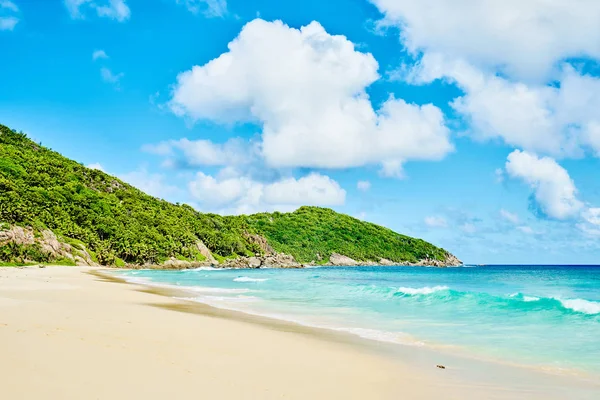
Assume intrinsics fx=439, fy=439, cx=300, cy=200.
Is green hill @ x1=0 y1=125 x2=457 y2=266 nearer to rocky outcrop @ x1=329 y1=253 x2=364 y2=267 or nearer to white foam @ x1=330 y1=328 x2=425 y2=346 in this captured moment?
rocky outcrop @ x1=329 y1=253 x2=364 y2=267

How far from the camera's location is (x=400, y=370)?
8.95m

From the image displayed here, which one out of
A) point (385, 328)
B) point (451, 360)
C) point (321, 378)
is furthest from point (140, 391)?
point (385, 328)

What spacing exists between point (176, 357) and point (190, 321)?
581 cm

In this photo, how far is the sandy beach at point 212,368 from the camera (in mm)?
5977

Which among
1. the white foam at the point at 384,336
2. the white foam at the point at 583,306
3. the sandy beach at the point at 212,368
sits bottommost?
the white foam at the point at 384,336

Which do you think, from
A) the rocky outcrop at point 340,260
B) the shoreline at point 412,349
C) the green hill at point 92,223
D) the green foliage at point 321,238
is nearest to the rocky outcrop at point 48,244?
the green hill at point 92,223

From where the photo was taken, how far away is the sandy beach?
5.98 meters

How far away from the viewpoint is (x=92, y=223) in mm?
86312

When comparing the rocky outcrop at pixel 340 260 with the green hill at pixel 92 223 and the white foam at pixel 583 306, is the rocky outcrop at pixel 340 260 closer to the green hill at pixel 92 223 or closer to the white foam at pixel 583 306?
the green hill at pixel 92 223

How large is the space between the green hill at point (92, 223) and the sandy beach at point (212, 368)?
1983 inches

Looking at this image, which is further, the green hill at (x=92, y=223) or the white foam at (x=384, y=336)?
the green hill at (x=92, y=223)

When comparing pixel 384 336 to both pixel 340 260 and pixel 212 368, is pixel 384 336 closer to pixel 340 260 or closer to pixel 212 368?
pixel 212 368

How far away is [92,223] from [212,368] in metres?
88.0

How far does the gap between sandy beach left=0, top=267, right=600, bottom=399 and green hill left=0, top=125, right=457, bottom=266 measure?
165 feet
